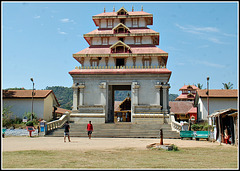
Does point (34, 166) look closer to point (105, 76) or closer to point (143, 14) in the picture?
point (105, 76)

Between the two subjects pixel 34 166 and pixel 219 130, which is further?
pixel 219 130

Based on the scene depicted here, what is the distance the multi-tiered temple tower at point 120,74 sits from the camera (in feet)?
116

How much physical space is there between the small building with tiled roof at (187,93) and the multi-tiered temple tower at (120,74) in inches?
1741

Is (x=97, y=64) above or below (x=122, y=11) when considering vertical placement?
below

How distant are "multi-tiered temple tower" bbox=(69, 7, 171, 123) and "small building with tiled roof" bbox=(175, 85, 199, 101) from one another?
44.2 metres

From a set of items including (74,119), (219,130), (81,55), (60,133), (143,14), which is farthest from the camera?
(143,14)

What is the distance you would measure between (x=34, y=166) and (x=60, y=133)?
60.2 ft

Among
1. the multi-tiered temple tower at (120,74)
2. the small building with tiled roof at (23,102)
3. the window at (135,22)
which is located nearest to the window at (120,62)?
the multi-tiered temple tower at (120,74)

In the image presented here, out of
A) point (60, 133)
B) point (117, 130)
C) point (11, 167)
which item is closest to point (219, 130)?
point (117, 130)

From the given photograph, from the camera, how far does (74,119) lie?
1368 inches

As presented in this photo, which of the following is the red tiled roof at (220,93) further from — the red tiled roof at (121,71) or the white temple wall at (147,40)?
the white temple wall at (147,40)

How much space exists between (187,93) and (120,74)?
5204 centimetres

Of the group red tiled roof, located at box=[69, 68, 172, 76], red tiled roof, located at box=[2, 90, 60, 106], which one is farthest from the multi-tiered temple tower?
red tiled roof, located at box=[2, 90, 60, 106]

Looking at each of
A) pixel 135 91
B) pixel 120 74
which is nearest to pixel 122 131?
pixel 135 91
